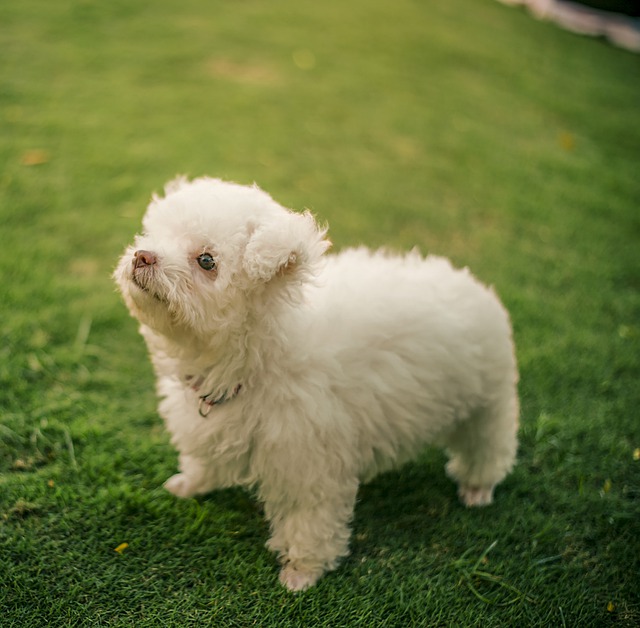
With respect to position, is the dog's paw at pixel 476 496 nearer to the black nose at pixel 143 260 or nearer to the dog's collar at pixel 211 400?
the dog's collar at pixel 211 400

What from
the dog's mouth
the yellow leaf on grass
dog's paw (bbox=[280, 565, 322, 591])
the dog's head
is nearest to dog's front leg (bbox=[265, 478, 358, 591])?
dog's paw (bbox=[280, 565, 322, 591])

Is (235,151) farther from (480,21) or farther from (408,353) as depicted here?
(480,21)

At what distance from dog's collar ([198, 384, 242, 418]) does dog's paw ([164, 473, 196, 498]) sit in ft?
1.57

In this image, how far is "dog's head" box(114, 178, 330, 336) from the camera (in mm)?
1884

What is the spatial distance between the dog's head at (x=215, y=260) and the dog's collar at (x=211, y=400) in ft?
0.93

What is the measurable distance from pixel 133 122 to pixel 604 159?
450 centimetres

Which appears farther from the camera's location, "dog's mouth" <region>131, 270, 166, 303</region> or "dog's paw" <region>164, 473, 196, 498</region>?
"dog's paw" <region>164, 473, 196, 498</region>

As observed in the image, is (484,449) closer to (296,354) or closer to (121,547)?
(296,354)

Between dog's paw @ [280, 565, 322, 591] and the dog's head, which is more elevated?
the dog's head

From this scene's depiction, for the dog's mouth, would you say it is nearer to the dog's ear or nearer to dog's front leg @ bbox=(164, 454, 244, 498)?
the dog's ear

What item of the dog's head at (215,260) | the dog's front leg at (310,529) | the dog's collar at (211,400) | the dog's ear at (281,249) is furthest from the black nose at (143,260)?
the dog's front leg at (310,529)

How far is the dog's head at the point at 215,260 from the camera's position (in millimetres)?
1884

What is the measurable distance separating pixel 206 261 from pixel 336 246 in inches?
91.6

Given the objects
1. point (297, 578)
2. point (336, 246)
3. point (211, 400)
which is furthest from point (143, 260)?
point (336, 246)
